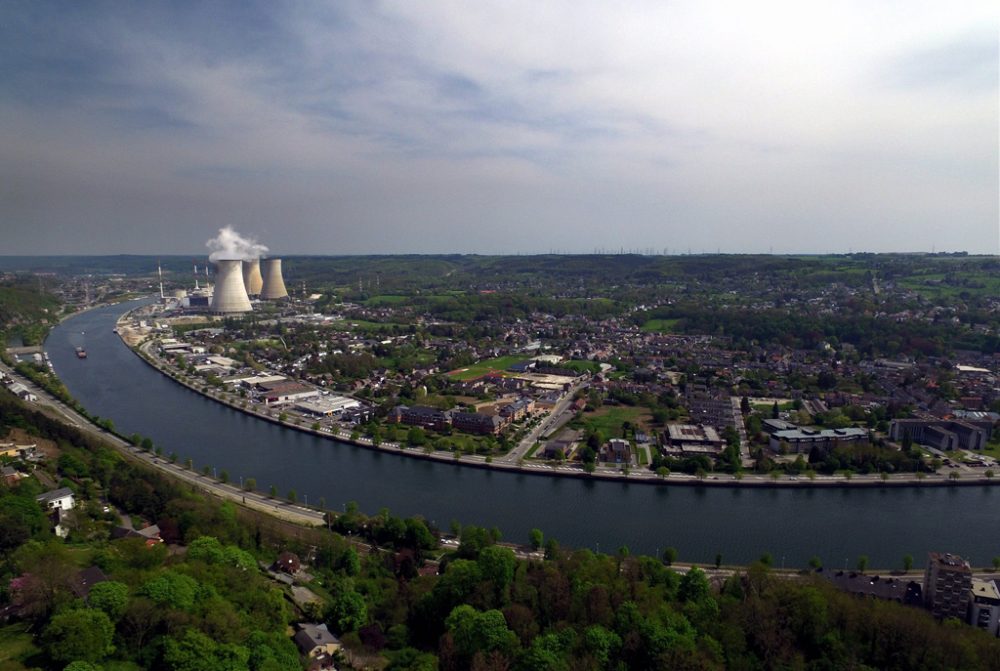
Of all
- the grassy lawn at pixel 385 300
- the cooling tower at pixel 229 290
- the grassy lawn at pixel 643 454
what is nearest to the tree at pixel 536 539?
the grassy lawn at pixel 643 454

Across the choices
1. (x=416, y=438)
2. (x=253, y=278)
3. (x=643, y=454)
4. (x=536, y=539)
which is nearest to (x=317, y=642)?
(x=536, y=539)

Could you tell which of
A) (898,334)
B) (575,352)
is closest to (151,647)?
(575,352)

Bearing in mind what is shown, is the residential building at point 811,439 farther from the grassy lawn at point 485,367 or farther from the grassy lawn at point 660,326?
the grassy lawn at point 660,326

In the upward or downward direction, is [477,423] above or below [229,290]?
below

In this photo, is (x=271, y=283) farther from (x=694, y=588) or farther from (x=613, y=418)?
(x=694, y=588)

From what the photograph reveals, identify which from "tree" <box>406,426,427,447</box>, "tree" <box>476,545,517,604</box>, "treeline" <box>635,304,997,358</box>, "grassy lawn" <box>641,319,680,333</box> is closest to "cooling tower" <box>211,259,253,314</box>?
"treeline" <box>635,304,997,358</box>

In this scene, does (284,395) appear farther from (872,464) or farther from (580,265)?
(580,265)

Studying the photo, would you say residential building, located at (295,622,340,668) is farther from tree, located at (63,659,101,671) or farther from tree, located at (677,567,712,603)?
tree, located at (677,567,712,603)
